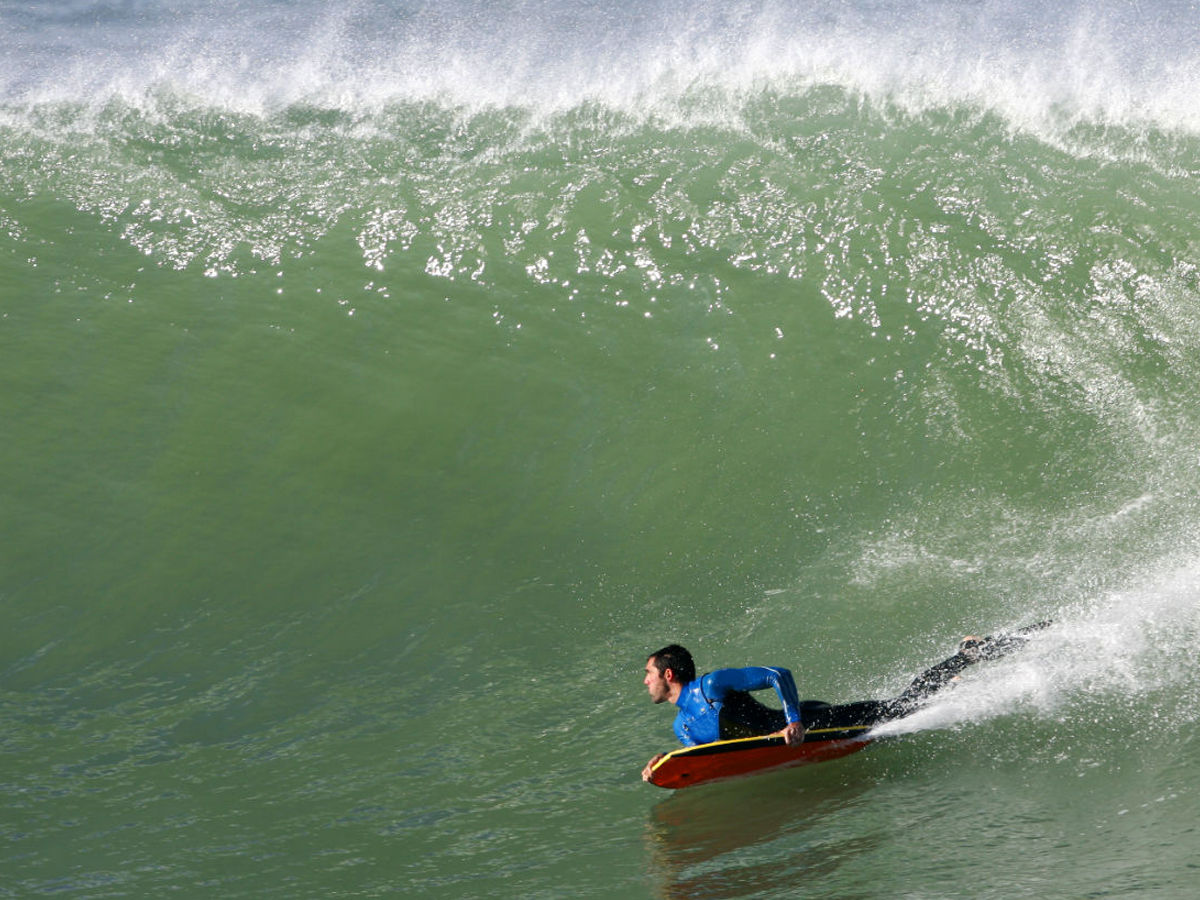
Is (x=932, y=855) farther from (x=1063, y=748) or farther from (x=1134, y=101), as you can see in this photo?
(x=1134, y=101)

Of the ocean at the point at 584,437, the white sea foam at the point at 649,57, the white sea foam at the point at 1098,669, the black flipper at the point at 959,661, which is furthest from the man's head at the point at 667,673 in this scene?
the white sea foam at the point at 649,57

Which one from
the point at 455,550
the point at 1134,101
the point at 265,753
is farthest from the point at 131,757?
the point at 1134,101

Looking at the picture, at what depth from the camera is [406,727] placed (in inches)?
283

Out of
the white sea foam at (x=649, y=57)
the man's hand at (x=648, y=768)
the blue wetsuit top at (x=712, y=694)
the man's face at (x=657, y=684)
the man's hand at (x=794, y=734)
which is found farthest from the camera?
the white sea foam at (x=649, y=57)

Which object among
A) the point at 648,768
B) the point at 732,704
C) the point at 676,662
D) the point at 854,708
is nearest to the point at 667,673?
the point at 676,662

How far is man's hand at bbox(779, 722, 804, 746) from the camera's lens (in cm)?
607

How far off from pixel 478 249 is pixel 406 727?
489 cm

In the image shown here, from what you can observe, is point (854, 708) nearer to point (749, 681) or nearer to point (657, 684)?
point (749, 681)

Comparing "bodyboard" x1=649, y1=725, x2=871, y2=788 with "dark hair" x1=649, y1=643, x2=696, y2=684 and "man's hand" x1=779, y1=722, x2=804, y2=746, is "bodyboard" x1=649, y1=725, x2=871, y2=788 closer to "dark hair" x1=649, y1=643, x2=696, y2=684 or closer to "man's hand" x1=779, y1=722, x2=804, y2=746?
"man's hand" x1=779, y1=722, x2=804, y2=746

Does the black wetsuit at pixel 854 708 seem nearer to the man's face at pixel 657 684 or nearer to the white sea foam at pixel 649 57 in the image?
the man's face at pixel 657 684

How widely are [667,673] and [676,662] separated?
0.08m

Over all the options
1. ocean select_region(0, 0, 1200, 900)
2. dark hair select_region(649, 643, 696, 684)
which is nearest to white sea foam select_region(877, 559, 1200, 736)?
ocean select_region(0, 0, 1200, 900)

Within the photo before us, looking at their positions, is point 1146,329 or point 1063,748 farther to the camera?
point 1146,329

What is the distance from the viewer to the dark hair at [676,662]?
6.44 metres
